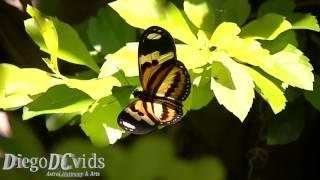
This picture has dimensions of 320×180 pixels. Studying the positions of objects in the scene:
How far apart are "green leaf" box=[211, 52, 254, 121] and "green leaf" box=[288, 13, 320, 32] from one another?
0.13 m

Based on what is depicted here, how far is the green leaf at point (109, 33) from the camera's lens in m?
0.64

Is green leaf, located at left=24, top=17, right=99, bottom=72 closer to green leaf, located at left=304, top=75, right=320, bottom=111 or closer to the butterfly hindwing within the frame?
the butterfly hindwing

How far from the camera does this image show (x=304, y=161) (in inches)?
34.1

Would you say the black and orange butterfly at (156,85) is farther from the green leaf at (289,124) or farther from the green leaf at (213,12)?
the green leaf at (289,124)

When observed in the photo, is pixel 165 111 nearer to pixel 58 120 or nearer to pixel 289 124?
pixel 58 120

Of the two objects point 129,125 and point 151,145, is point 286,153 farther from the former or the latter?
point 129,125

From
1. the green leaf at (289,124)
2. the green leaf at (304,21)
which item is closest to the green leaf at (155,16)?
the green leaf at (304,21)

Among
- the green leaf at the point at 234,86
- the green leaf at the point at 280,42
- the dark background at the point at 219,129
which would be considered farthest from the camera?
the dark background at the point at 219,129

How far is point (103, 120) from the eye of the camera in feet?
1.81

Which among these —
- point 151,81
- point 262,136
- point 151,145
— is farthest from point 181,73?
point 262,136

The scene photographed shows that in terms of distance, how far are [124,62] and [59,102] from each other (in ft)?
0.30

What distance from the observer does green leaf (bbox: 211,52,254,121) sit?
0.48 m

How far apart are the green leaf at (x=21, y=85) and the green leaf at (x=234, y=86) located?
0.56 feet

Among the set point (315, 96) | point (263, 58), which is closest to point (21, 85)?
point (263, 58)
